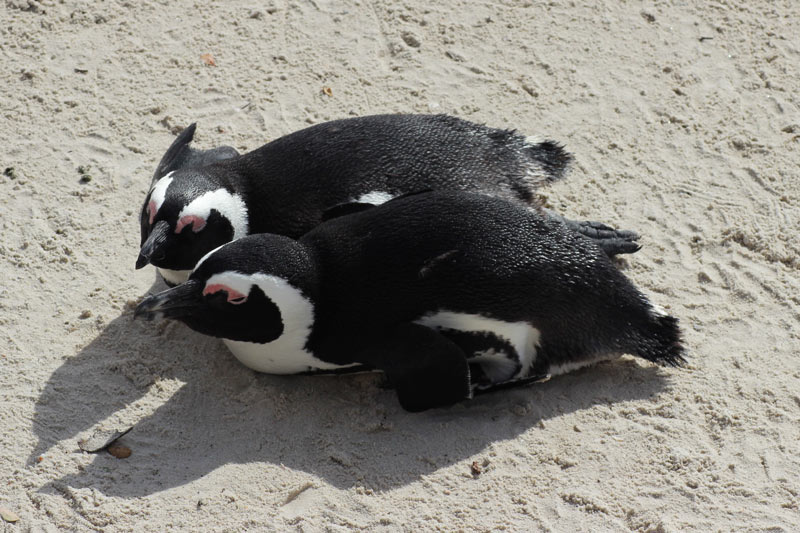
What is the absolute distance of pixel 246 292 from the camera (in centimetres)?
395

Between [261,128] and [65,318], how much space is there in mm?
1612

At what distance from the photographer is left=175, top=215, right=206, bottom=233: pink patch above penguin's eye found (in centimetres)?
441

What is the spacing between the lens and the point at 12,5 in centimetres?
636

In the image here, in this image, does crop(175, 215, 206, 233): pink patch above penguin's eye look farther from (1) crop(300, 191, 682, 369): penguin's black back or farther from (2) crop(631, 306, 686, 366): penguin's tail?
(2) crop(631, 306, 686, 366): penguin's tail

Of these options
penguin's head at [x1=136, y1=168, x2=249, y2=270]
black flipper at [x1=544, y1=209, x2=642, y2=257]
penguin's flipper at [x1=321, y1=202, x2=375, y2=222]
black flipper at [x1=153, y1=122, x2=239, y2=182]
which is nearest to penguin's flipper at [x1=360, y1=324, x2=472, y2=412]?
penguin's flipper at [x1=321, y1=202, x2=375, y2=222]

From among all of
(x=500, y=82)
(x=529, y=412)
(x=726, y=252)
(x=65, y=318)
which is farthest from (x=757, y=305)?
(x=65, y=318)

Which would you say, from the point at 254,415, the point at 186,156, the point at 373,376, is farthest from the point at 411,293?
the point at 186,156

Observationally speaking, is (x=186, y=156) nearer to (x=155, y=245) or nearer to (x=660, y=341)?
(x=155, y=245)

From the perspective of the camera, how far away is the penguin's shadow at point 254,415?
397 cm

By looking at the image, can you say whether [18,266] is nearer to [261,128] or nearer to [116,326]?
[116,326]

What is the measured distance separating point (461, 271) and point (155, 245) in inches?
50.0

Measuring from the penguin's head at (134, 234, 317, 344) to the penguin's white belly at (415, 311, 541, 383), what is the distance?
0.47m

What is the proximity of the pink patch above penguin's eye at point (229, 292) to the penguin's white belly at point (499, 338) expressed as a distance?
2.19 ft

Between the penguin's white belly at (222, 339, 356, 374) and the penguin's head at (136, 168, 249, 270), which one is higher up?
the penguin's head at (136, 168, 249, 270)
